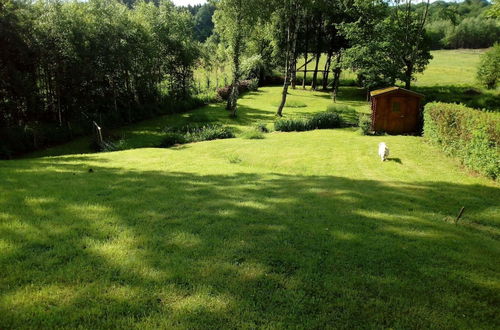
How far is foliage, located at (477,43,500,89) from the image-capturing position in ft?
127

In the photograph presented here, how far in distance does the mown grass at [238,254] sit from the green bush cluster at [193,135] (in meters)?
11.4

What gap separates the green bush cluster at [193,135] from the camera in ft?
68.9

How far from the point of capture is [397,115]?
20969 mm

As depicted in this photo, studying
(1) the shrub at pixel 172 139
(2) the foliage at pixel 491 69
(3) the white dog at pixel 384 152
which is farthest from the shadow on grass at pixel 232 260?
(2) the foliage at pixel 491 69

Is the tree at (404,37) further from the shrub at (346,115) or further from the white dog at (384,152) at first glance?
the white dog at (384,152)

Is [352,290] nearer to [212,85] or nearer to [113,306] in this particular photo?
[113,306]

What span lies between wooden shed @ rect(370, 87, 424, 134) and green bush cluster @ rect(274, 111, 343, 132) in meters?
3.75

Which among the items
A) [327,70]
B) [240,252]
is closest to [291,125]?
[240,252]

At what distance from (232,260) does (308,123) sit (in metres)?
20.4

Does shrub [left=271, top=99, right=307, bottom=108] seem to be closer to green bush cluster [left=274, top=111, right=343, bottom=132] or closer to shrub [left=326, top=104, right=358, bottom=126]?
shrub [left=326, top=104, right=358, bottom=126]

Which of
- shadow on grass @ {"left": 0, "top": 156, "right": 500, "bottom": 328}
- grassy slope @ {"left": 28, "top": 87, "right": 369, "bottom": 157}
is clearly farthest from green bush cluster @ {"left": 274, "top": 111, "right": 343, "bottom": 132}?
shadow on grass @ {"left": 0, "top": 156, "right": 500, "bottom": 328}

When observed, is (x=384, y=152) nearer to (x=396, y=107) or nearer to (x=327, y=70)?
(x=396, y=107)

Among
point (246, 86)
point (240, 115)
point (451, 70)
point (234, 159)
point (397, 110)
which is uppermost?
point (451, 70)

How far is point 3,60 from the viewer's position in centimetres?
1775
